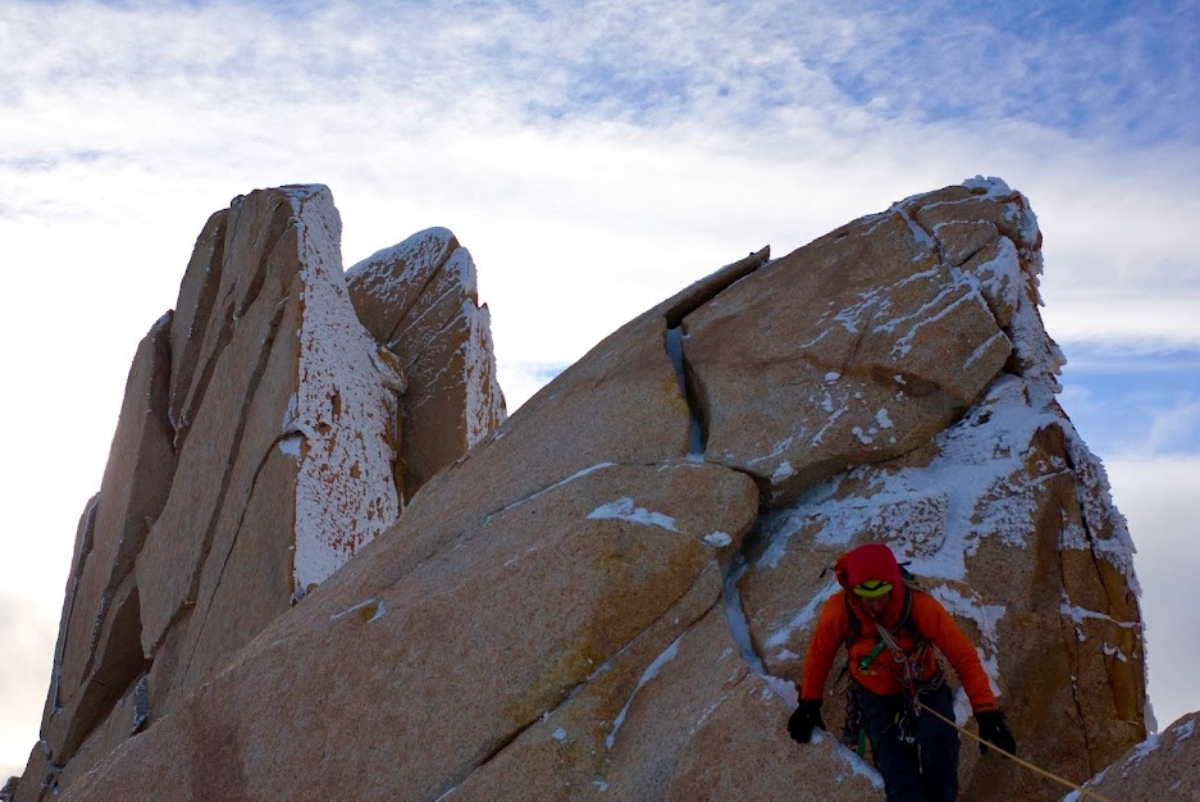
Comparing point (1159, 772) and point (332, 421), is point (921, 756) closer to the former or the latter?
point (1159, 772)

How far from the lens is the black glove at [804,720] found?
10297 mm

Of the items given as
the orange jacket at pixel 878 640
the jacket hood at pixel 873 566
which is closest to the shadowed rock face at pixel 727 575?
the orange jacket at pixel 878 640

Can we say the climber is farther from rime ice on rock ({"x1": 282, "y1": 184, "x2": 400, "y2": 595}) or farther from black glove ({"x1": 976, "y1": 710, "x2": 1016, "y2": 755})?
rime ice on rock ({"x1": 282, "y1": 184, "x2": 400, "y2": 595})

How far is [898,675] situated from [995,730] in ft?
2.96

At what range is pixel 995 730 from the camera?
988cm

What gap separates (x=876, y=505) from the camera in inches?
501

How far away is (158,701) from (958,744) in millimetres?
16927

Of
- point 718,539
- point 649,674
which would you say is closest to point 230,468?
point 718,539

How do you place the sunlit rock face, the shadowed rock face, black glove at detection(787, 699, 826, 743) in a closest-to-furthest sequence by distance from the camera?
black glove at detection(787, 699, 826, 743) → the shadowed rock face → the sunlit rock face

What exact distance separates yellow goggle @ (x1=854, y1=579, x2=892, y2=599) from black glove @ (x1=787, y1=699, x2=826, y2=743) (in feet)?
3.76

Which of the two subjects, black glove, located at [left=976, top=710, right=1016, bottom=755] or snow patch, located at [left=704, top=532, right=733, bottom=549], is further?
snow patch, located at [left=704, top=532, right=733, bottom=549]

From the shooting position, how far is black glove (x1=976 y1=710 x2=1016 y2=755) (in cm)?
988

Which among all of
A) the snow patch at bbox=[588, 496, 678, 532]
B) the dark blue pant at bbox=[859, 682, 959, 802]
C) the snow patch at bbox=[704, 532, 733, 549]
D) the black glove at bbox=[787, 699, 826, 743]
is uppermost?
the snow patch at bbox=[588, 496, 678, 532]

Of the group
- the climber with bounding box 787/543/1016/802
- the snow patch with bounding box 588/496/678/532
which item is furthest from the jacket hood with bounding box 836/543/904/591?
the snow patch with bounding box 588/496/678/532
